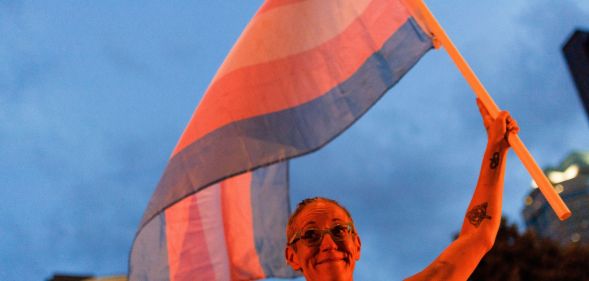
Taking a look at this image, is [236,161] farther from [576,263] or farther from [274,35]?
[576,263]

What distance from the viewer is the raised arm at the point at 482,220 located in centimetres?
306

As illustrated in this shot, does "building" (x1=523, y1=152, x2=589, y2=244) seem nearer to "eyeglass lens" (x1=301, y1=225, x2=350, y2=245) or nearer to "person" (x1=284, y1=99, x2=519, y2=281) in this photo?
"person" (x1=284, y1=99, x2=519, y2=281)

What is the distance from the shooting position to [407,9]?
5.77 m

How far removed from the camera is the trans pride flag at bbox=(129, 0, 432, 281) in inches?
217

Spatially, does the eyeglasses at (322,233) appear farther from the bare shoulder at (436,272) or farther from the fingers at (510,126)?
the fingers at (510,126)

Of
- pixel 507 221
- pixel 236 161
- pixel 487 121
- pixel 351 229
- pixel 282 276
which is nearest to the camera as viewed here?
pixel 351 229

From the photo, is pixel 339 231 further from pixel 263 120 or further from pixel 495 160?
pixel 263 120

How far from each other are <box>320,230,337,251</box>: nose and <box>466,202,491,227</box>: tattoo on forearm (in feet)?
2.40

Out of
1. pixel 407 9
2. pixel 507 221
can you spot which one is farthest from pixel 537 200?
pixel 407 9

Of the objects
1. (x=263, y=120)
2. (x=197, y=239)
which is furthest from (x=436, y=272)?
(x=197, y=239)

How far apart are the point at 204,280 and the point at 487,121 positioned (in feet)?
9.46

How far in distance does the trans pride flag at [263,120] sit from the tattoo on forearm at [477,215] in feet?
7.72

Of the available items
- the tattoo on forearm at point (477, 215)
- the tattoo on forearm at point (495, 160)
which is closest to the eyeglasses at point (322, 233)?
the tattoo on forearm at point (477, 215)

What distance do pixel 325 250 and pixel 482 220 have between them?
789mm
